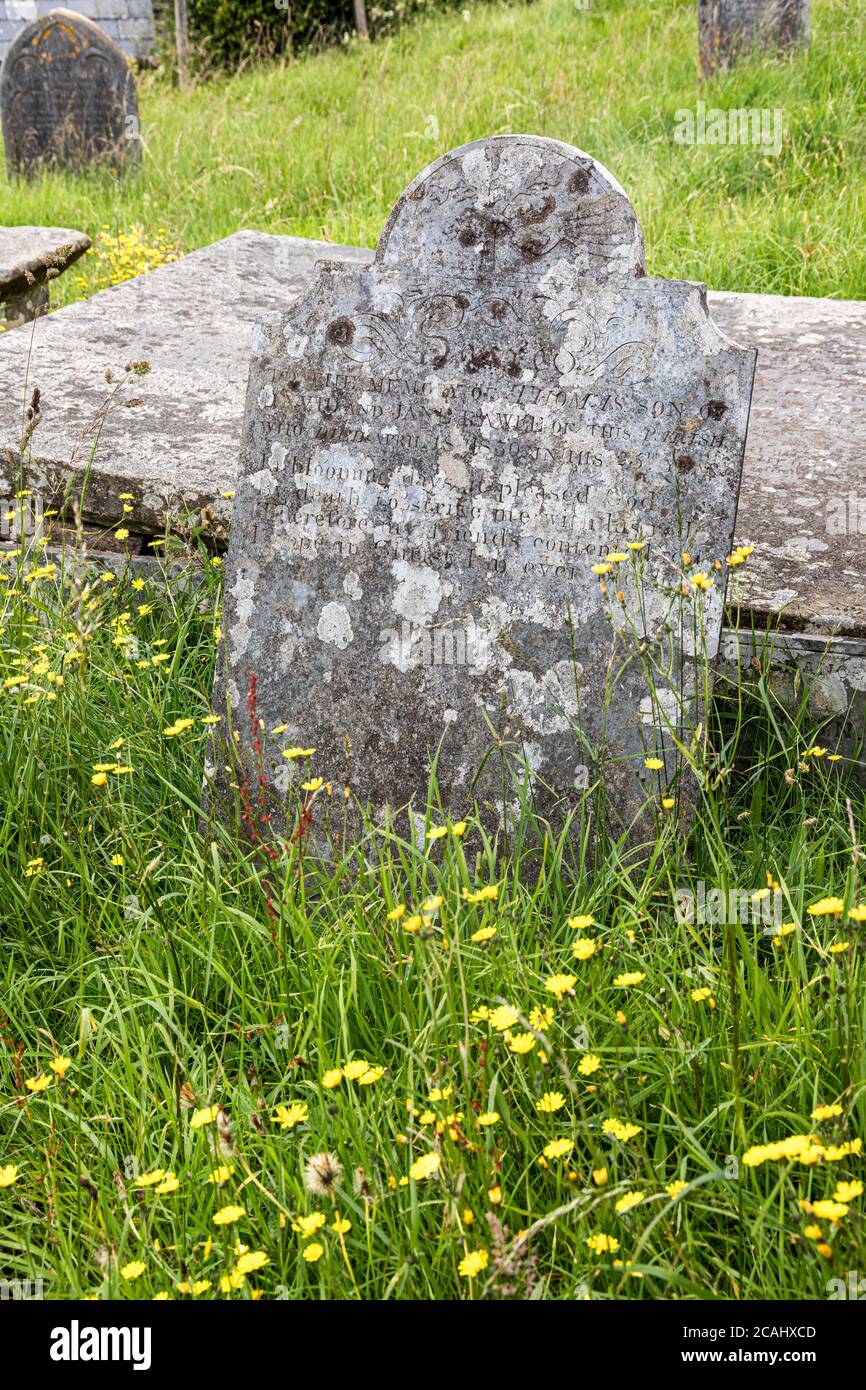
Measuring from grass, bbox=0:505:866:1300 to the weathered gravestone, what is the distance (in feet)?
0.57

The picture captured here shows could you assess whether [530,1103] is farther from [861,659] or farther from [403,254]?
[403,254]

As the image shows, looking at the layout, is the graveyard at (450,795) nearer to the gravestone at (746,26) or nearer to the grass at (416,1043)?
the grass at (416,1043)

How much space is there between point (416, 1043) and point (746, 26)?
7153mm

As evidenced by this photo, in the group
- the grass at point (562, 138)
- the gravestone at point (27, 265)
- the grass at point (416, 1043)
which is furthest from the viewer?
the grass at point (562, 138)

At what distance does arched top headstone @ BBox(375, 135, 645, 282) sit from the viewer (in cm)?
232

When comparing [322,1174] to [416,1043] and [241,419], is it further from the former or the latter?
[241,419]

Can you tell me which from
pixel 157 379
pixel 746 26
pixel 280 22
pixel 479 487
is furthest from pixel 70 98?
pixel 479 487

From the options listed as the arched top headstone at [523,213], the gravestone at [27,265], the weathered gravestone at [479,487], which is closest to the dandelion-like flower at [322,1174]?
the weathered gravestone at [479,487]

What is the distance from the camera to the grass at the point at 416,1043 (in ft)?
4.93

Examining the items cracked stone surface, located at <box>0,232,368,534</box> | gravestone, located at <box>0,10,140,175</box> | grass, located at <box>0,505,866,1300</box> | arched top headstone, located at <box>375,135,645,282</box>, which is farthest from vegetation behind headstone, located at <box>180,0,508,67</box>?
grass, located at <box>0,505,866,1300</box>

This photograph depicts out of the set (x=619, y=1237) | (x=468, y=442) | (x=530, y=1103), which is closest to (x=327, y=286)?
Result: (x=468, y=442)

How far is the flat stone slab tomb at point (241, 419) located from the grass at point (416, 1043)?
0.21 meters

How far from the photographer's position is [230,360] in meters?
4.19
